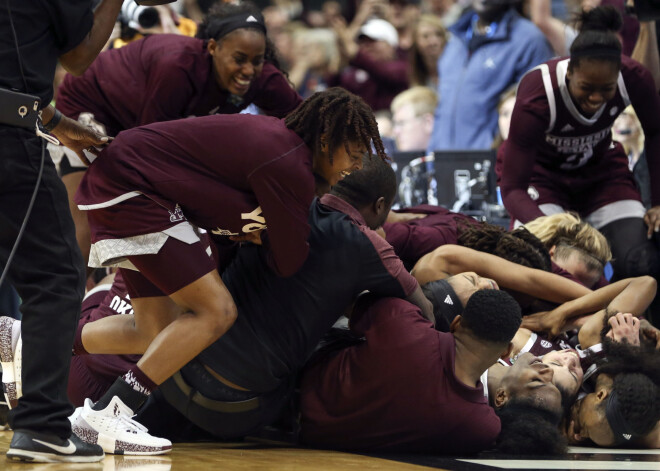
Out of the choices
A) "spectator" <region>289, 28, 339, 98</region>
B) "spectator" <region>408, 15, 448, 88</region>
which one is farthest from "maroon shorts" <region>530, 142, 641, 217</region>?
"spectator" <region>289, 28, 339, 98</region>

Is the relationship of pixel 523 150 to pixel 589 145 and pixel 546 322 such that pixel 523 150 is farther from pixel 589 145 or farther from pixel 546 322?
pixel 546 322

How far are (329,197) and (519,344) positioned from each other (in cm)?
101

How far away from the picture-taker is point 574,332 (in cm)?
460

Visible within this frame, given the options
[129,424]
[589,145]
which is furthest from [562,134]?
[129,424]

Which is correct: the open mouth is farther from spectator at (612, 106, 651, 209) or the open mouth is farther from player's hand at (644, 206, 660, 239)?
spectator at (612, 106, 651, 209)

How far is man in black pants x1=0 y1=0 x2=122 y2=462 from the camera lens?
9.16 ft

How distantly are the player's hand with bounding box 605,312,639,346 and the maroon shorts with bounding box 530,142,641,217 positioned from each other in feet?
4.51

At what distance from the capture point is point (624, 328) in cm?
407

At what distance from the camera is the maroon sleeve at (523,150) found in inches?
201

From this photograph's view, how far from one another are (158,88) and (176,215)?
133 centimetres

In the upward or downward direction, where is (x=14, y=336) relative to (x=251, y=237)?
downward

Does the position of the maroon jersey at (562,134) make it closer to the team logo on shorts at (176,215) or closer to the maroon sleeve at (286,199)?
the maroon sleeve at (286,199)

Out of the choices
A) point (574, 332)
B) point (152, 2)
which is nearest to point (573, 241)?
point (574, 332)

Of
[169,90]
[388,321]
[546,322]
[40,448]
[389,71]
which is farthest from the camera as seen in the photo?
[389,71]
